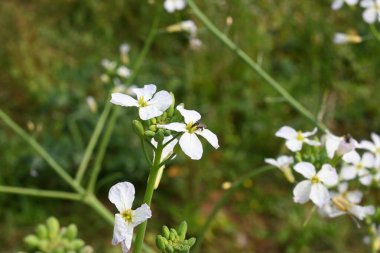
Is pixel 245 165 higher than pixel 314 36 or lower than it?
lower

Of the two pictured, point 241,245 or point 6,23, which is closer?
point 241,245

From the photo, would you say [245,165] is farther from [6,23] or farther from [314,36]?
[6,23]

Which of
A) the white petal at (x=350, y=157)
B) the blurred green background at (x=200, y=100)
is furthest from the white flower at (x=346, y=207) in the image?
the blurred green background at (x=200, y=100)

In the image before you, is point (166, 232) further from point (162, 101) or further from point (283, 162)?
point (283, 162)

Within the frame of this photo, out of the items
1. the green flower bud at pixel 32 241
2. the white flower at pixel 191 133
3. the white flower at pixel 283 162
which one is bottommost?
the white flower at pixel 191 133

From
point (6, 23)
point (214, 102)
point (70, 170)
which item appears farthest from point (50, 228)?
point (6, 23)

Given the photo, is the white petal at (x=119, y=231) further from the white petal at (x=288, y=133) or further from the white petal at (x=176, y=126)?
the white petal at (x=288, y=133)

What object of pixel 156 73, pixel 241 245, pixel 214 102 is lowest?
pixel 241 245
